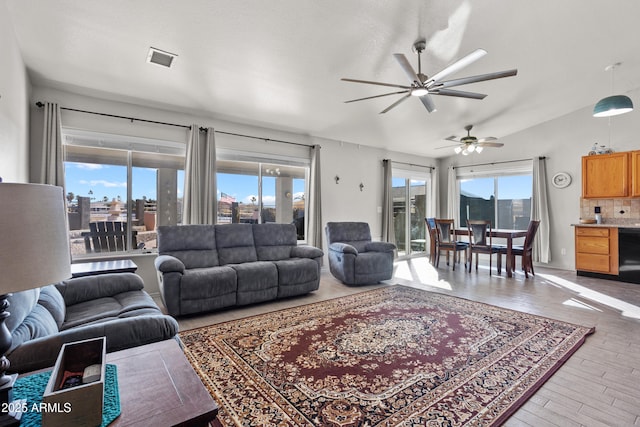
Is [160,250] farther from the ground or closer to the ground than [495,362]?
farther from the ground

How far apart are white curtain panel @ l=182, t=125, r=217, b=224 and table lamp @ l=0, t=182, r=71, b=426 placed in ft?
12.0

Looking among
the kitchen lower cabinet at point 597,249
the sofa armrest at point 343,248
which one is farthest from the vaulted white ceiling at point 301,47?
the kitchen lower cabinet at point 597,249

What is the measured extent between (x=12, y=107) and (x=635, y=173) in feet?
27.5

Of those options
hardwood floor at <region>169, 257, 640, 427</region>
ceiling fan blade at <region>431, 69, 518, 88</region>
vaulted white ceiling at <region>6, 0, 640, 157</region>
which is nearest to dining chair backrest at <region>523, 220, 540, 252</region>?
hardwood floor at <region>169, 257, 640, 427</region>

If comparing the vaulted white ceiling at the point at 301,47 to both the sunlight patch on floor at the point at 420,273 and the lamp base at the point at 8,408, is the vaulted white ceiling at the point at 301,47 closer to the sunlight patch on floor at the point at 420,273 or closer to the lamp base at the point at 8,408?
the lamp base at the point at 8,408

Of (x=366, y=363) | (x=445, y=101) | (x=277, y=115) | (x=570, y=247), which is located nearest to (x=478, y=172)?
(x=570, y=247)

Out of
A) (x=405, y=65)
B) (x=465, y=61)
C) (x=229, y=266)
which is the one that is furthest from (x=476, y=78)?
(x=229, y=266)

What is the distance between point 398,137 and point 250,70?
12.4ft

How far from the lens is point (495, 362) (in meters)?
2.45

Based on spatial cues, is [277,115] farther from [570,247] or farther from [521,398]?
[570,247]

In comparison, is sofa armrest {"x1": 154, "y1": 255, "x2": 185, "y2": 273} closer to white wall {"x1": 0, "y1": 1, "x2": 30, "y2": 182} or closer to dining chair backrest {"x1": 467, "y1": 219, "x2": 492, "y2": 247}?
white wall {"x1": 0, "y1": 1, "x2": 30, "y2": 182}

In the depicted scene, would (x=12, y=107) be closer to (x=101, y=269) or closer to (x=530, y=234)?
(x=101, y=269)

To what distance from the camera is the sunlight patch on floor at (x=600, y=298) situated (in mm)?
3705

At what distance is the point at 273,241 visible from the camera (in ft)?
15.6
